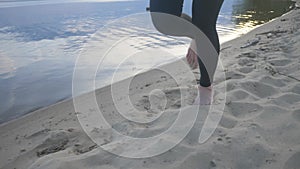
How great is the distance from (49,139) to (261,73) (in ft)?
6.68

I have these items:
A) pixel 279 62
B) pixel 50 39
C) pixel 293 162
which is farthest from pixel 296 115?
pixel 50 39

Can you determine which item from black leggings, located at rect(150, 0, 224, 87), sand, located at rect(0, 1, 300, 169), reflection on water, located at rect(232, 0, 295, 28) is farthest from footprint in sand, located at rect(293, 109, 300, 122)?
reflection on water, located at rect(232, 0, 295, 28)

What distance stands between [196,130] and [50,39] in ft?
14.1

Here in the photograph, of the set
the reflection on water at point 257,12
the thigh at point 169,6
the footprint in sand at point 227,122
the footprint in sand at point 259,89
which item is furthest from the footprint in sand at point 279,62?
the reflection on water at point 257,12

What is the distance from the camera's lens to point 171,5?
2.12 m

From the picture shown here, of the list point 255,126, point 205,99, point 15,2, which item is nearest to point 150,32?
point 205,99

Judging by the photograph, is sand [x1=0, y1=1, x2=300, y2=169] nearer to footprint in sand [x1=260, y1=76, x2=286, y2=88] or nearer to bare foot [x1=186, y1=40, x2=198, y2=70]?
footprint in sand [x1=260, y1=76, x2=286, y2=88]

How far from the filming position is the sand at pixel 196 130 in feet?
5.50

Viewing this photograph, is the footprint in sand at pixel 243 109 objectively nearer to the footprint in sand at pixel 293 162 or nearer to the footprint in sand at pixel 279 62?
the footprint in sand at pixel 293 162

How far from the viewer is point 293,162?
1594mm

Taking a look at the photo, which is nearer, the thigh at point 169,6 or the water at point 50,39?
the thigh at point 169,6

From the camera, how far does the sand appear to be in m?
1.68

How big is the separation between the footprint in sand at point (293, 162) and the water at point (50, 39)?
104 inches

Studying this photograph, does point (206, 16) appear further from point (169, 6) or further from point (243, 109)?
point (243, 109)
